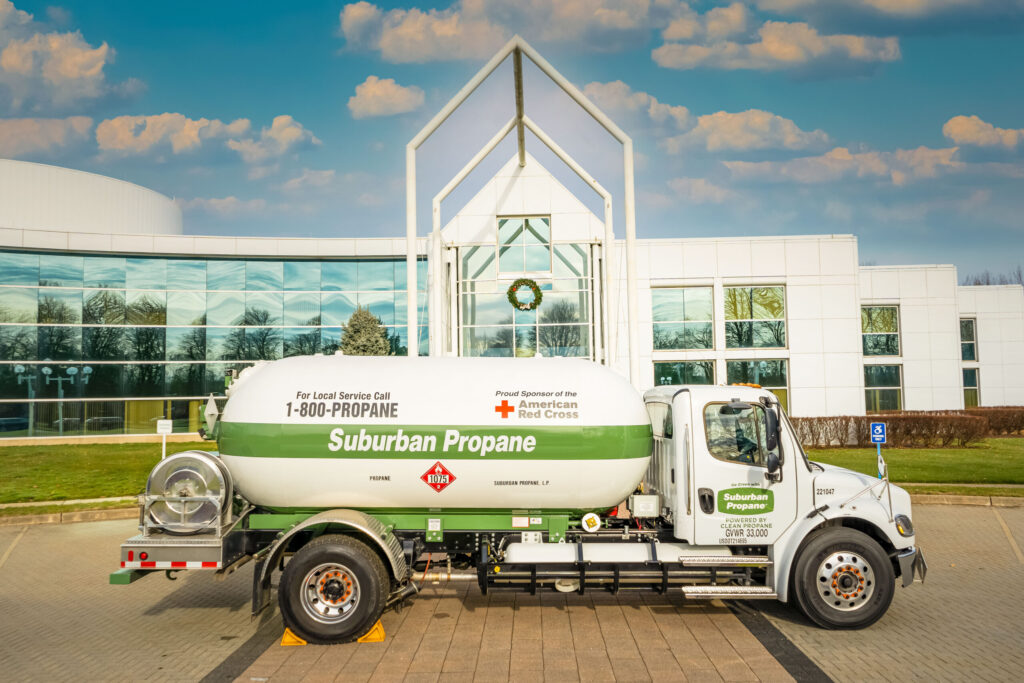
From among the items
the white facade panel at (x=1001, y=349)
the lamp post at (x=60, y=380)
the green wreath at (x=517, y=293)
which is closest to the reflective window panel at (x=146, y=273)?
the lamp post at (x=60, y=380)

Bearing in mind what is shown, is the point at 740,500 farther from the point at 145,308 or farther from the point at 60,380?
the point at 60,380

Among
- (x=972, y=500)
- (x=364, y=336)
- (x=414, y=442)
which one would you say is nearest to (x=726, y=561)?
(x=414, y=442)

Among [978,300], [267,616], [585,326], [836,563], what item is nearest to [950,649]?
[836,563]

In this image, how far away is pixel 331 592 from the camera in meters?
6.52

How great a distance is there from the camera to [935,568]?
9195 millimetres

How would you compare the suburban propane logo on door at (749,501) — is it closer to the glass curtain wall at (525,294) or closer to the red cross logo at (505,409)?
the red cross logo at (505,409)

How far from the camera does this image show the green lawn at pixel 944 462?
52.6ft

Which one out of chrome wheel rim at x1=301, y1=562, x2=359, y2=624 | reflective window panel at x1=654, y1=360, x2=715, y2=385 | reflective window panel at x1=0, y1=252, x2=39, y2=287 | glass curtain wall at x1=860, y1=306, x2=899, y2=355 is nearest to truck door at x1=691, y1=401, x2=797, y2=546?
chrome wheel rim at x1=301, y1=562, x2=359, y2=624

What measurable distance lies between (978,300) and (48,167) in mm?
54288

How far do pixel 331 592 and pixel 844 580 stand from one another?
5223 mm

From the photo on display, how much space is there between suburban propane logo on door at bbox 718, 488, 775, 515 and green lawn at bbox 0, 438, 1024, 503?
9.43 m

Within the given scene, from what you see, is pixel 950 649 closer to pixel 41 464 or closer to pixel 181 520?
pixel 181 520

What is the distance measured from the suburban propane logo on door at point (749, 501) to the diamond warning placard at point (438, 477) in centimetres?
286

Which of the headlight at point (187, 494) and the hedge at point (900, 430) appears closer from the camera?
the headlight at point (187, 494)
